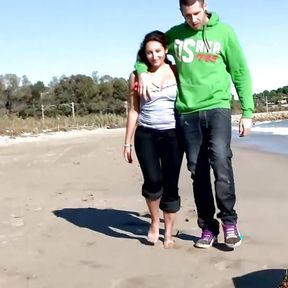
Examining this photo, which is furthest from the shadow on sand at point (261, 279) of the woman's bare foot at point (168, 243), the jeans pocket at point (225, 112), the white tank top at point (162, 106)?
the white tank top at point (162, 106)

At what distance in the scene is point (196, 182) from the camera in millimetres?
4113

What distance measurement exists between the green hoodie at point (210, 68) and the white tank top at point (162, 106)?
0.28 ft

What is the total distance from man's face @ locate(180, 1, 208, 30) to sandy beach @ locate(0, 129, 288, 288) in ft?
5.37

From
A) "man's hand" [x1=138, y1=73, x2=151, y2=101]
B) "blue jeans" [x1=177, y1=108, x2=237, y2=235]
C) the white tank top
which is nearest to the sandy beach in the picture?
"blue jeans" [x1=177, y1=108, x2=237, y2=235]

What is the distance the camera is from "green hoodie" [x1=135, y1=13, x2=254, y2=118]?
151 inches

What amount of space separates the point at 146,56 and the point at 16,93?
4827cm

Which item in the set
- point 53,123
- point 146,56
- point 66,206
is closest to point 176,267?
point 146,56

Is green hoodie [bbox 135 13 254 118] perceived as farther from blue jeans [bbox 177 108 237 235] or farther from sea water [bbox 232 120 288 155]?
sea water [bbox 232 120 288 155]

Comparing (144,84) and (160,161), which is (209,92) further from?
(160,161)

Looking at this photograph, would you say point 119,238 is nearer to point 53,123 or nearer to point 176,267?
point 176,267

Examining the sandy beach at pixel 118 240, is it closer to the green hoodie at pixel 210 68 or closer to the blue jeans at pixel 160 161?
the blue jeans at pixel 160 161

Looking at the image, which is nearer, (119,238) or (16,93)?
(119,238)

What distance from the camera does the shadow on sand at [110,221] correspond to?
4.56 m

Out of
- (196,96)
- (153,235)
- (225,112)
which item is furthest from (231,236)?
(196,96)
